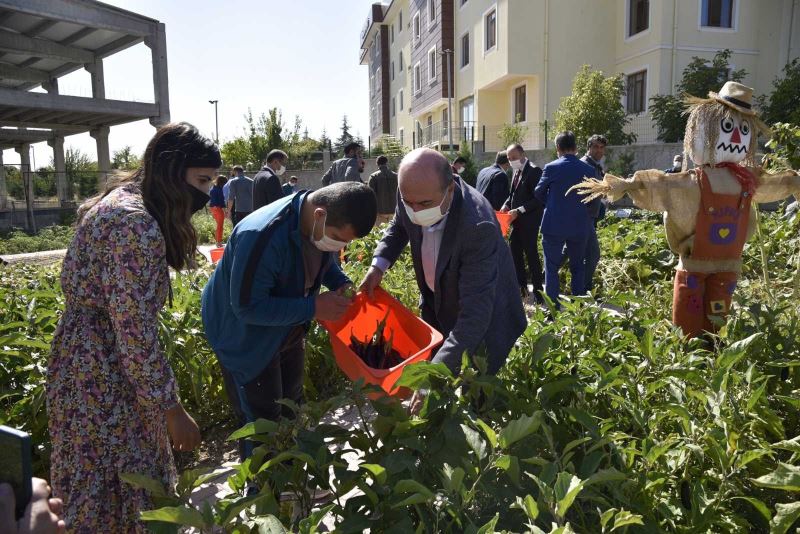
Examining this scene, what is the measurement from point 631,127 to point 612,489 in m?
19.7

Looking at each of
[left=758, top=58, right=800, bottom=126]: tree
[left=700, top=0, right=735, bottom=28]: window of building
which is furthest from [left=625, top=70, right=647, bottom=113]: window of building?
[left=758, top=58, right=800, bottom=126]: tree

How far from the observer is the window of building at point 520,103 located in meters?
21.8

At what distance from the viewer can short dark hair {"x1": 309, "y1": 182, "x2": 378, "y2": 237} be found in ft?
7.61

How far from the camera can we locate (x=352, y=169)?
31.4ft

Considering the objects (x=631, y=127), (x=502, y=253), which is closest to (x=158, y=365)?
(x=502, y=253)

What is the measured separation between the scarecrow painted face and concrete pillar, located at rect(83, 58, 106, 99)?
79.8 ft

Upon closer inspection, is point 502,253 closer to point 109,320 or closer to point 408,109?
point 109,320

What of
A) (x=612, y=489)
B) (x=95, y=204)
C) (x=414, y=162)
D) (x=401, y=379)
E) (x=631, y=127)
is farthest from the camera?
(x=631, y=127)

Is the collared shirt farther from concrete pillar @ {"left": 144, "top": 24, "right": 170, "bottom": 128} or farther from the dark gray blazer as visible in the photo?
concrete pillar @ {"left": 144, "top": 24, "right": 170, "bottom": 128}

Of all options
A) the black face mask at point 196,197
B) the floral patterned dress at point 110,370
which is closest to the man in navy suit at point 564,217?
the black face mask at point 196,197

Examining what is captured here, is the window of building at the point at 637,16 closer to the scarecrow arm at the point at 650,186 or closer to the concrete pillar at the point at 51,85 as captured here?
the scarecrow arm at the point at 650,186

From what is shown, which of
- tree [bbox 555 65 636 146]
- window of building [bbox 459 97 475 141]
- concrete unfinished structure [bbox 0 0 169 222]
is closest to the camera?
tree [bbox 555 65 636 146]

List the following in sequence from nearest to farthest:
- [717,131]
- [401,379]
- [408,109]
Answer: [401,379]
[717,131]
[408,109]

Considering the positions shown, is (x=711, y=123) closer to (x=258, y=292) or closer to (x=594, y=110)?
(x=258, y=292)
